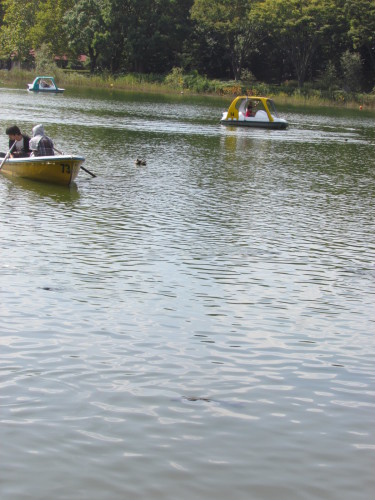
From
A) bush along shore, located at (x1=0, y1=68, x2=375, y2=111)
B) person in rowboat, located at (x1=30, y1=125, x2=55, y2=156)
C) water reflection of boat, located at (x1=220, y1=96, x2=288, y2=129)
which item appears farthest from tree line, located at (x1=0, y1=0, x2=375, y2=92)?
person in rowboat, located at (x1=30, y1=125, x2=55, y2=156)

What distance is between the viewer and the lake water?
6312 mm

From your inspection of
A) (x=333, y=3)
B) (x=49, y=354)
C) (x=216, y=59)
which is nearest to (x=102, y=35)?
(x=216, y=59)

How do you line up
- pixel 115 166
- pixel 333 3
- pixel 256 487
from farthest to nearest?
pixel 333 3
pixel 115 166
pixel 256 487

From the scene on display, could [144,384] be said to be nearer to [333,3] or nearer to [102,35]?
[333,3]

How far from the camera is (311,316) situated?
1065 centimetres

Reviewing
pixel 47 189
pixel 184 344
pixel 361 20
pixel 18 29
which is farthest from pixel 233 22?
pixel 184 344

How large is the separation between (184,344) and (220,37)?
280ft

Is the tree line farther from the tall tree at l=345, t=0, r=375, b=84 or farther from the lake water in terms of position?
the lake water

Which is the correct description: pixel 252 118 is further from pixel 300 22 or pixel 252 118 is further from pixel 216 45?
pixel 216 45

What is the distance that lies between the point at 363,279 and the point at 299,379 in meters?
4.94

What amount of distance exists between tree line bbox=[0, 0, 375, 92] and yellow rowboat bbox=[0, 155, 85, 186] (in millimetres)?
64121

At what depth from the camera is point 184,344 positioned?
9188 millimetres

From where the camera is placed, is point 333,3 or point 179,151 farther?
point 333,3

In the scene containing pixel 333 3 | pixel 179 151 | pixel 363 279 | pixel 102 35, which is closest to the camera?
pixel 363 279
